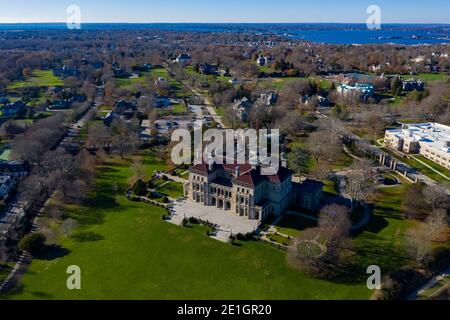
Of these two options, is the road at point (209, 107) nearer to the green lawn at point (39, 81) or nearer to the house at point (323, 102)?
the house at point (323, 102)

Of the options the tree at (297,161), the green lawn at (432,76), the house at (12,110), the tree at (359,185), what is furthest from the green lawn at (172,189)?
the green lawn at (432,76)

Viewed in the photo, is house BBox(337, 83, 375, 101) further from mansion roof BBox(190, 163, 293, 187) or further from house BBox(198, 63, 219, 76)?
mansion roof BBox(190, 163, 293, 187)

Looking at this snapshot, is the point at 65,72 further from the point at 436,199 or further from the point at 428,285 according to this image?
the point at 428,285

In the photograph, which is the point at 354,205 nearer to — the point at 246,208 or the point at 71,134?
the point at 246,208

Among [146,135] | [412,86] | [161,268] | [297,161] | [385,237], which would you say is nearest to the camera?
[161,268]

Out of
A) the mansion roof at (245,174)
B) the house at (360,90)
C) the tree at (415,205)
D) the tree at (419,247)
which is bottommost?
the tree at (419,247)

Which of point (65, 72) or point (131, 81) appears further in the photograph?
point (65, 72)

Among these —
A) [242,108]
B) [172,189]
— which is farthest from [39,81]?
[172,189]
